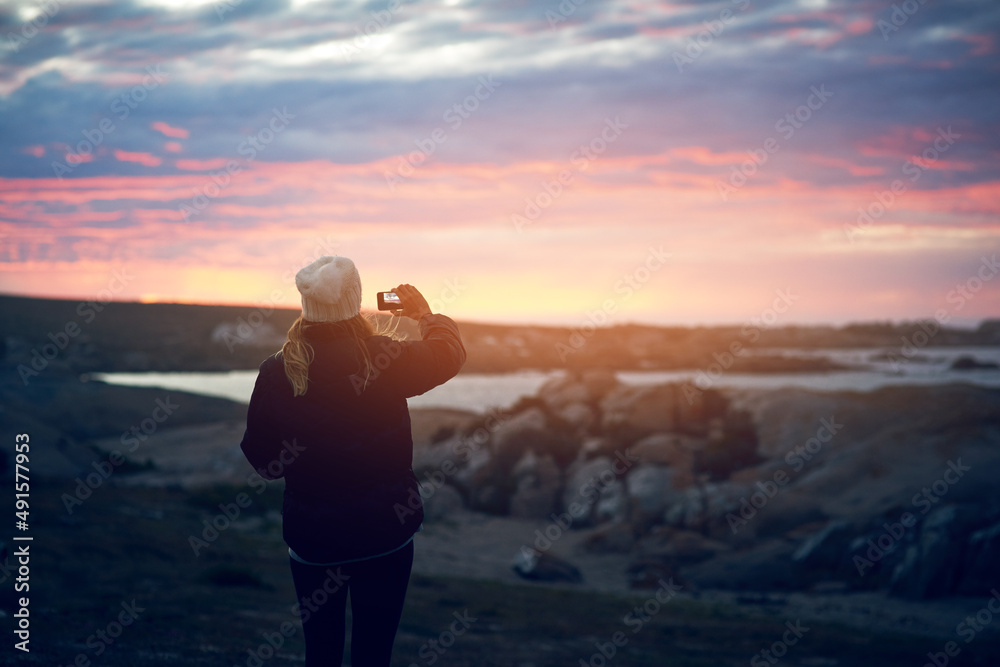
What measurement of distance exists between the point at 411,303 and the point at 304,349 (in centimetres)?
64

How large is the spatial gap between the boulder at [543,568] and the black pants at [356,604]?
531 inches

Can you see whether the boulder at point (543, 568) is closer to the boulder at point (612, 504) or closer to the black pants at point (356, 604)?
the boulder at point (612, 504)

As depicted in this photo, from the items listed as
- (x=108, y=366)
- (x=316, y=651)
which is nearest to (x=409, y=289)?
(x=316, y=651)

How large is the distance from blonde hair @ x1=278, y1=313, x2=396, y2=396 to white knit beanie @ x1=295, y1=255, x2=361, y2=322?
0.04 meters

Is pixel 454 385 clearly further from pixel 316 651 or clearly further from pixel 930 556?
pixel 316 651

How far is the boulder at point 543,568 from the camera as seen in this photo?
16.3m

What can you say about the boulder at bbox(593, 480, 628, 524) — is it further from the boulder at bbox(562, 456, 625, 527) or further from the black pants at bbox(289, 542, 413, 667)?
the black pants at bbox(289, 542, 413, 667)

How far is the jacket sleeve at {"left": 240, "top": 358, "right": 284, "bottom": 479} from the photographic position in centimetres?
317

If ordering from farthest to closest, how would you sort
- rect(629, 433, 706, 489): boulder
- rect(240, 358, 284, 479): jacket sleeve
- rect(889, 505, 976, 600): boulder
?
rect(629, 433, 706, 489): boulder → rect(889, 505, 976, 600): boulder → rect(240, 358, 284, 479): jacket sleeve

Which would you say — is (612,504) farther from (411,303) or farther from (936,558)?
(411,303)

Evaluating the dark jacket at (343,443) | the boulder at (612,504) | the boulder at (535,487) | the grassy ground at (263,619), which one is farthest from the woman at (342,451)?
the boulder at (535,487)

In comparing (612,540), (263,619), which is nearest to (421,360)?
(263,619)

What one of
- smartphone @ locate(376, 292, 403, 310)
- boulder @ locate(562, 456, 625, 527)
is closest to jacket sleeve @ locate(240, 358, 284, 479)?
smartphone @ locate(376, 292, 403, 310)

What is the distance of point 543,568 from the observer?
16.4 m
